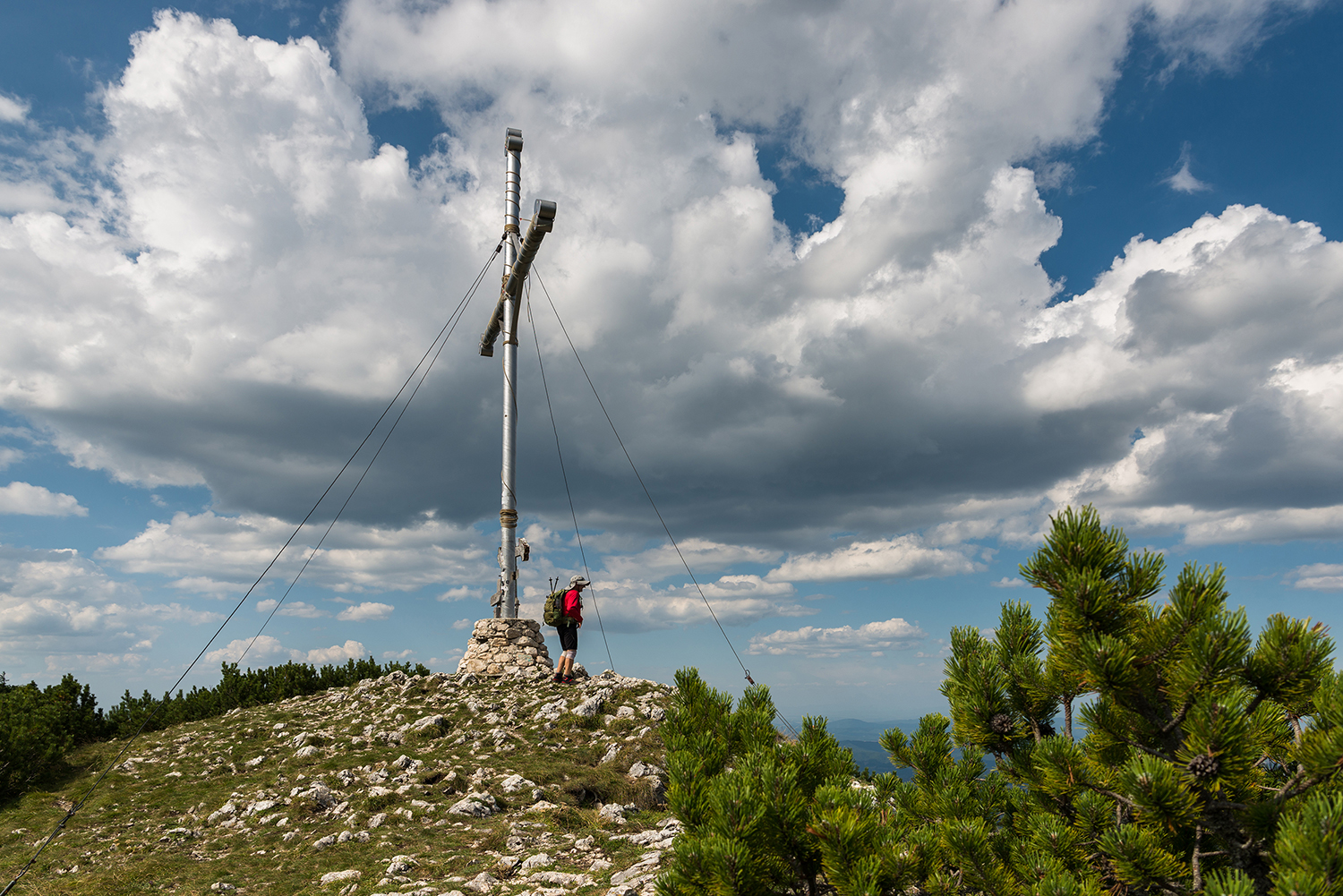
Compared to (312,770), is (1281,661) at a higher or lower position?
higher

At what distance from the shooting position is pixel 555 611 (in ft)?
61.2

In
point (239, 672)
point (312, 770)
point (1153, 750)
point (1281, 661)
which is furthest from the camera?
point (239, 672)

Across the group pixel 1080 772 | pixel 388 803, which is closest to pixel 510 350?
pixel 388 803

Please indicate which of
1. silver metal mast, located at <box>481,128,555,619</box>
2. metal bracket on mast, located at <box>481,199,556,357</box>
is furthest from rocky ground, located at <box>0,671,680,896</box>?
metal bracket on mast, located at <box>481,199,556,357</box>

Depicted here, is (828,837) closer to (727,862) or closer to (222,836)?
(727,862)

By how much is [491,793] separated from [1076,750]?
10.4 m

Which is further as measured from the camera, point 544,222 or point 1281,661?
point 544,222

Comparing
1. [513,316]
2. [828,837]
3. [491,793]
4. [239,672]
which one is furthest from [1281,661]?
[239,672]

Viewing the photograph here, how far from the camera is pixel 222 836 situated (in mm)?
10938

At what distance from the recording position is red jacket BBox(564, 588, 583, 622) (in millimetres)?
18641

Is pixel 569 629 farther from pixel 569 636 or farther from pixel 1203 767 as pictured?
pixel 1203 767

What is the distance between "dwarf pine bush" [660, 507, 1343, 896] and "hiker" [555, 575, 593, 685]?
45.5 ft

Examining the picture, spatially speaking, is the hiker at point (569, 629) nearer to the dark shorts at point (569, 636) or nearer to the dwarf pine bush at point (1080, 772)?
the dark shorts at point (569, 636)

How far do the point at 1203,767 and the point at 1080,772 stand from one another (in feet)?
3.18
